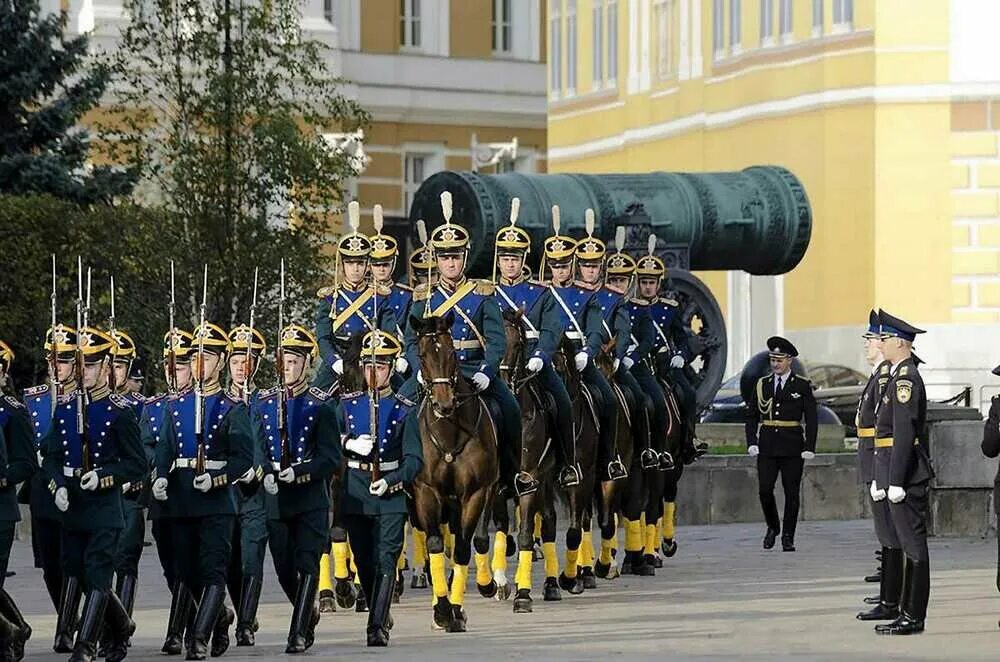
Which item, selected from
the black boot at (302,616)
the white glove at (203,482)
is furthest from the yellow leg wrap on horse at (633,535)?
the white glove at (203,482)

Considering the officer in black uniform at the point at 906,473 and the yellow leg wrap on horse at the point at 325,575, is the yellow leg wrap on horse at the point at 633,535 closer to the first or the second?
the yellow leg wrap on horse at the point at 325,575

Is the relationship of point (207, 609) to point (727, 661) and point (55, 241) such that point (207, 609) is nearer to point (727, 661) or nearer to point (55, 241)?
point (727, 661)

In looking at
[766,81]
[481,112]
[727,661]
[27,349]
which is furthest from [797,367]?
[481,112]

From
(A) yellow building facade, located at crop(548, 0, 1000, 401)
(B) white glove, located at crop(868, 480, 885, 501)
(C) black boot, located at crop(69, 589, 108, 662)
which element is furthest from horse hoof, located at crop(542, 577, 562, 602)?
(A) yellow building facade, located at crop(548, 0, 1000, 401)

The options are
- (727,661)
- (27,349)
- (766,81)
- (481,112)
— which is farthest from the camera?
(481,112)

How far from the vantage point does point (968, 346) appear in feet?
142

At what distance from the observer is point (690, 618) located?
19328 mm

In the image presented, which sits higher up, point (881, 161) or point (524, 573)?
point (881, 161)

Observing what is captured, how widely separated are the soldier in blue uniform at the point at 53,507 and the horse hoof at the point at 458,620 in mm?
2327

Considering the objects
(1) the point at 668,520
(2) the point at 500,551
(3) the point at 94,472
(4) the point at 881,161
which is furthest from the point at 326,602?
(4) the point at 881,161

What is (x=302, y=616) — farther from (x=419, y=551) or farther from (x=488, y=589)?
(x=419, y=551)

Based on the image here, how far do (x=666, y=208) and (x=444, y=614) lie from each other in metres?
11.3

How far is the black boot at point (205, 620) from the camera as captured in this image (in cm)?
1670

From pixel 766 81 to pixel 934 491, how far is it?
21.1m
